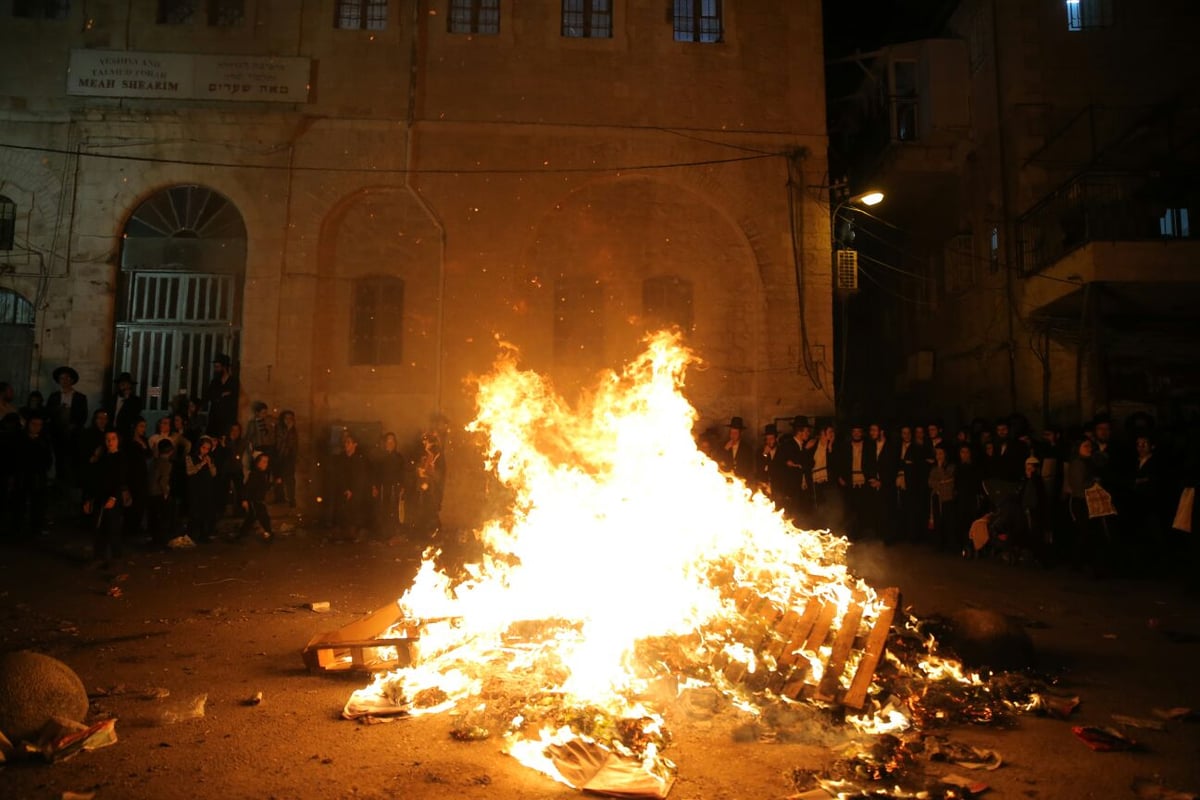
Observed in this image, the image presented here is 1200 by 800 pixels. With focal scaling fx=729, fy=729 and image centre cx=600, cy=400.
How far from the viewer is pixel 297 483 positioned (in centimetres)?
1397

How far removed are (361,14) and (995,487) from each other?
48.6 ft

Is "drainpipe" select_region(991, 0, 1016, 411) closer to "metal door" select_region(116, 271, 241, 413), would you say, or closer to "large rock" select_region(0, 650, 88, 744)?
"metal door" select_region(116, 271, 241, 413)

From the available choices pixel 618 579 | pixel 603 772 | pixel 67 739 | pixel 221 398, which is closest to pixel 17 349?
pixel 221 398

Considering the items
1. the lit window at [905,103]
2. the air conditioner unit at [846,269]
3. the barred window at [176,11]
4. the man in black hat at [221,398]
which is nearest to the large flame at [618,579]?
the man in black hat at [221,398]

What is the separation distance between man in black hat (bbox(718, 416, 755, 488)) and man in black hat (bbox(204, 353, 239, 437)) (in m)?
8.78

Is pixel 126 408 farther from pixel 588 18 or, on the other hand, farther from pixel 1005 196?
pixel 1005 196

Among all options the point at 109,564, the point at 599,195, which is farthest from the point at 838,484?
the point at 109,564

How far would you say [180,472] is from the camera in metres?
11.4

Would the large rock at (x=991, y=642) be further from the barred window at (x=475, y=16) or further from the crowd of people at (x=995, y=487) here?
the barred window at (x=475, y=16)

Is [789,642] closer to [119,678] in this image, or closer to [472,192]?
[119,678]

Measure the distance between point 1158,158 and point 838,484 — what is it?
33.3 feet

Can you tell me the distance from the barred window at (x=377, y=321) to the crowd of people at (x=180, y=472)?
1.94 metres

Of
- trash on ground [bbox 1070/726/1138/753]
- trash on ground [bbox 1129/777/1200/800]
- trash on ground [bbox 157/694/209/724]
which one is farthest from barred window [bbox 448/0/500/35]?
trash on ground [bbox 1129/777/1200/800]

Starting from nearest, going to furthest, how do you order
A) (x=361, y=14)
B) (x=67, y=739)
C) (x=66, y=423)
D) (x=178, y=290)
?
1. (x=67, y=739)
2. (x=66, y=423)
3. (x=178, y=290)
4. (x=361, y=14)
